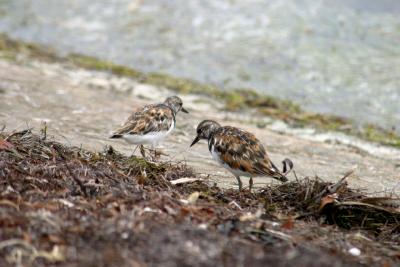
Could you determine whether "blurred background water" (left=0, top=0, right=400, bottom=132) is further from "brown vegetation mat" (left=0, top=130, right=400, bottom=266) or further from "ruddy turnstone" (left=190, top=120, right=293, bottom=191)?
"brown vegetation mat" (left=0, top=130, right=400, bottom=266)

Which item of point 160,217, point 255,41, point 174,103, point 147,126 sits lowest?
point 160,217

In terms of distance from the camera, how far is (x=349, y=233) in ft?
15.3

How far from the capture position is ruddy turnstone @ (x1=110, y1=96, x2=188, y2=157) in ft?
20.4

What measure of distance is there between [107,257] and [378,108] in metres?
5.80

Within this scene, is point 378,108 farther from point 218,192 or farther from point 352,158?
point 218,192

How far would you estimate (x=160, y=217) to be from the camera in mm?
4207

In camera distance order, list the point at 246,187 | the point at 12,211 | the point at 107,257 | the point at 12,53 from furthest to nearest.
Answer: the point at 12,53, the point at 246,187, the point at 12,211, the point at 107,257

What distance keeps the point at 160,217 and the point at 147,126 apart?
216 cm

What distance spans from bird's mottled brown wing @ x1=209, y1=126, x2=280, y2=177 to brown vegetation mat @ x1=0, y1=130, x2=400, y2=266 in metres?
0.18

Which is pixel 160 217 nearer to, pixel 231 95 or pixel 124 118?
pixel 124 118

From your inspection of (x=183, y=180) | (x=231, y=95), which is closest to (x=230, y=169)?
(x=183, y=180)

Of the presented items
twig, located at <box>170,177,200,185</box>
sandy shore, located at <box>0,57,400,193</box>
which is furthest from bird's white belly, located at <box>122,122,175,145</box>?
twig, located at <box>170,177,200,185</box>

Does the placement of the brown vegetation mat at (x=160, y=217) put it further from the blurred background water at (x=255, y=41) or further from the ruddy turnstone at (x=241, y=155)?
the blurred background water at (x=255, y=41)

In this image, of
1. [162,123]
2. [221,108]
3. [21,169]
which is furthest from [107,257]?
[221,108]
